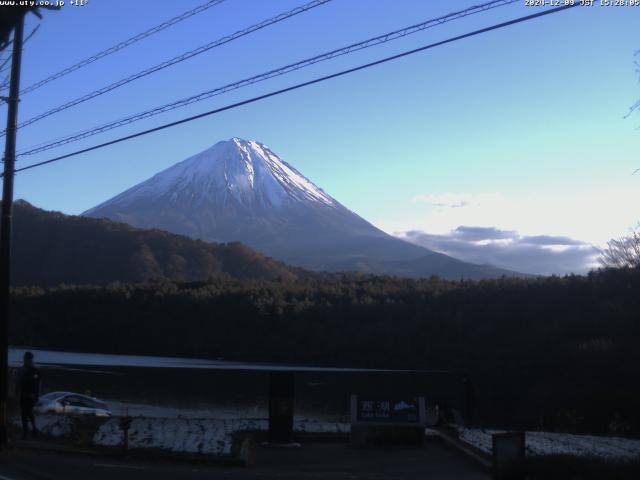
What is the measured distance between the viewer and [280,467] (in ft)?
43.8

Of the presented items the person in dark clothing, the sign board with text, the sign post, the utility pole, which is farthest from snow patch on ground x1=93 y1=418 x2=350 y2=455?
the utility pole

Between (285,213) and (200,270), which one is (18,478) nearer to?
(200,270)

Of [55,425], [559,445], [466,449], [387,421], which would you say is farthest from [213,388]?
[559,445]

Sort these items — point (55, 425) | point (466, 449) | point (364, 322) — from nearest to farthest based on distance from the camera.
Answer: point (466, 449) < point (55, 425) < point (364, 322)

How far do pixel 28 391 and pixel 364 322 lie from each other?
6966cm

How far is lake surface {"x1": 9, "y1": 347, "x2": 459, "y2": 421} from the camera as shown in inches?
1266

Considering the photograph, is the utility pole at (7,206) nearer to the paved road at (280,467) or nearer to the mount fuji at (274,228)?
the paved road at (280,467)

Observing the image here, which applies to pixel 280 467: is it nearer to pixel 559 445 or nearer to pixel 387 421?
pixel 387 421

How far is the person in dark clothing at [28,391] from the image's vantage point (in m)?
14.8

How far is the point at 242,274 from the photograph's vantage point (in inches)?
4929

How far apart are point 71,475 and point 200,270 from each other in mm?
110544

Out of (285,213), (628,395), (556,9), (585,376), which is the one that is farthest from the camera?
(285,213)

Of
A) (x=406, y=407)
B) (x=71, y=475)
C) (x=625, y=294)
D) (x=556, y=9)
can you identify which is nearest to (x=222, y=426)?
(x=406, y=407)

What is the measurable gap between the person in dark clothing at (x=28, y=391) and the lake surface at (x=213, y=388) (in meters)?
12.5
